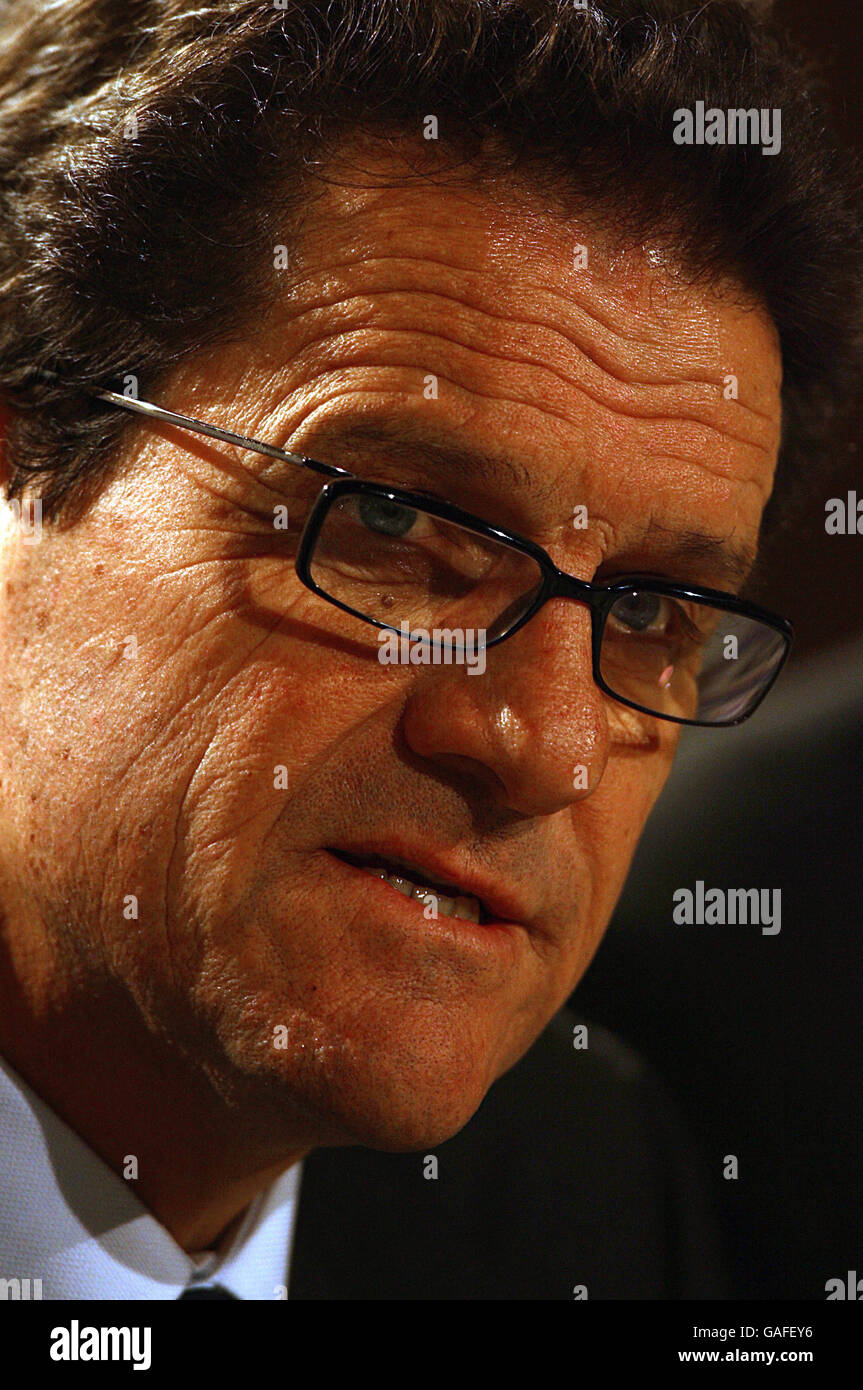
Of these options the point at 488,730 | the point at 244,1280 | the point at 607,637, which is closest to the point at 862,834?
the point at 607,637

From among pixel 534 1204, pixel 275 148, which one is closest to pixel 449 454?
pixel 275 148

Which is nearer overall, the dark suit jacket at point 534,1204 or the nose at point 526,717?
the nose at point 526,717

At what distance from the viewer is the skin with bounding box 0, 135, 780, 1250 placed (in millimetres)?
968

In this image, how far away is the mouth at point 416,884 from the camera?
3.28ft

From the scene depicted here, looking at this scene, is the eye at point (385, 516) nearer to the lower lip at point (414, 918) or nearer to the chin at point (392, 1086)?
the lower lip at point (414, 918)

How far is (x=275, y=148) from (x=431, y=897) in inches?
24.7

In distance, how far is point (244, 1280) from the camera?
4.20 feet

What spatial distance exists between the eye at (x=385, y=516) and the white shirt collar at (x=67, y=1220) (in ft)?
1.87

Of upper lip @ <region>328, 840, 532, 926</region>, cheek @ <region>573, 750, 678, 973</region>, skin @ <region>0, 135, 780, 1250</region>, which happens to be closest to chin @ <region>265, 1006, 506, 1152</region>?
skin @ <region>0, 135, 780, 1250</region>

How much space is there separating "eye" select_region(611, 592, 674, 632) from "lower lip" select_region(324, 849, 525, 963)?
12.9 inches

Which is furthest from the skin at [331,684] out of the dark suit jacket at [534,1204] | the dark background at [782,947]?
the dark background at [782,947]

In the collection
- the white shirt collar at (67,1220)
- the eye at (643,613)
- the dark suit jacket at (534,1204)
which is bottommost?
the dark suit jacket at (534,1204)

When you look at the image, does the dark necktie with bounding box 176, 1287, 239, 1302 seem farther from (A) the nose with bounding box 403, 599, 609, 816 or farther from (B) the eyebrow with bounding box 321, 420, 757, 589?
(B) the eyebrow with bounding box 321, 420, 757, 589

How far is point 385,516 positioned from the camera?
1.00 m
